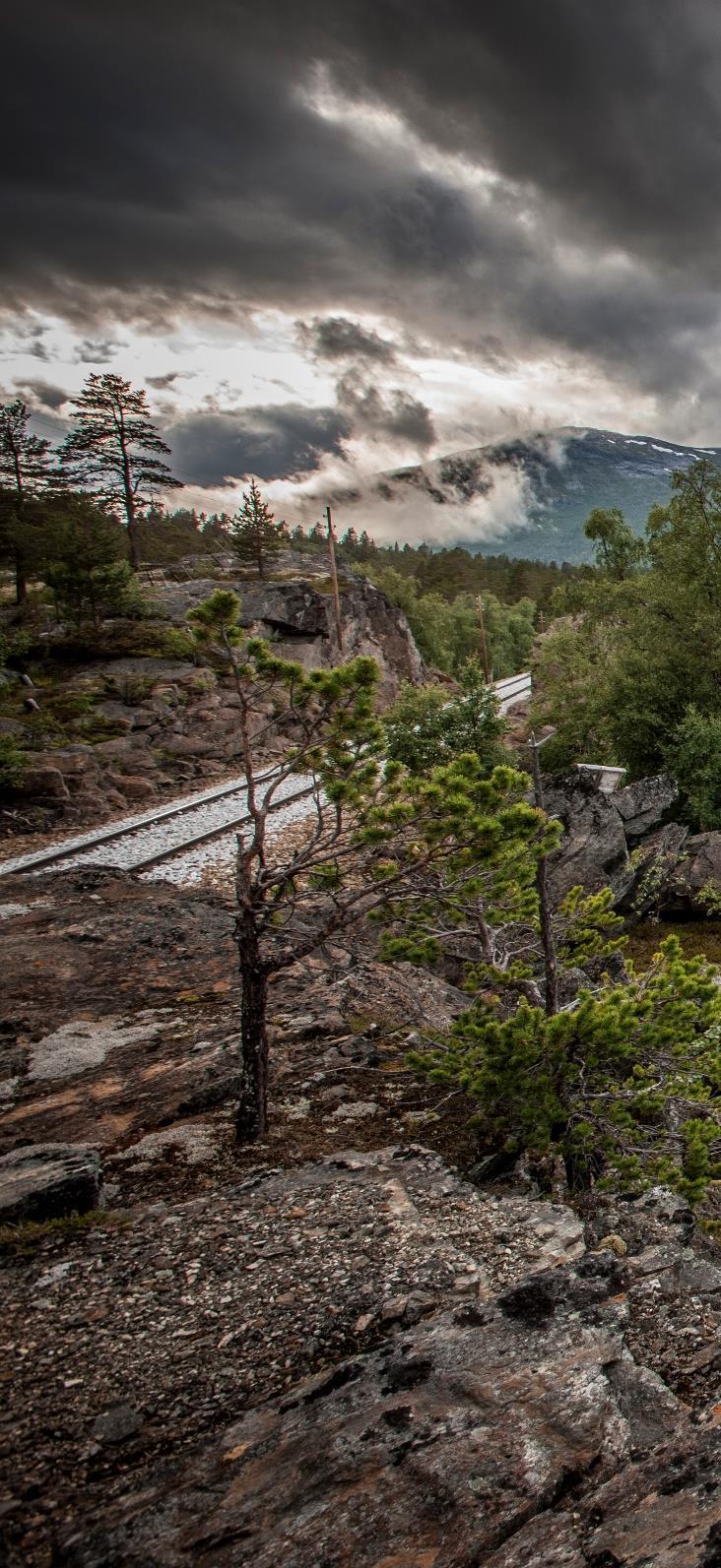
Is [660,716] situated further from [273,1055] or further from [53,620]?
[53,620]

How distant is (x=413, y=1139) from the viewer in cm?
566

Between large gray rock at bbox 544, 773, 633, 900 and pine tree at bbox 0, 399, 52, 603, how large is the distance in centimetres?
2713

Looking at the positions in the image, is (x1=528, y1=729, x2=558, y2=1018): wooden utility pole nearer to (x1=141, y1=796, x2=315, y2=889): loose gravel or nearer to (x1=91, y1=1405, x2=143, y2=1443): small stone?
(x1=91, y1=1405, x2=143, y2=1443): small stone

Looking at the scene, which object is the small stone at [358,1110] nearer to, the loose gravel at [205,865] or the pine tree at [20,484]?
the loose gravel at [205,865]

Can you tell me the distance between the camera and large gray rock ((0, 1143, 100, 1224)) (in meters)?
4.45

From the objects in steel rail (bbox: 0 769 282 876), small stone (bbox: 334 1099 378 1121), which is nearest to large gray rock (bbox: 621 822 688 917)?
steel rail (bbox: 0 769 282 876)

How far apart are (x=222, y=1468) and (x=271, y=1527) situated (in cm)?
41

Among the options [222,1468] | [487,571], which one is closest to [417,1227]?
[222,1468]

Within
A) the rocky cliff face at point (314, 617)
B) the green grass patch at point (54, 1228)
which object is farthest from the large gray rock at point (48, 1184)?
the rocky cliff face at point (314, 617)

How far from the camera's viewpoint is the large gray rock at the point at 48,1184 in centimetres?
445

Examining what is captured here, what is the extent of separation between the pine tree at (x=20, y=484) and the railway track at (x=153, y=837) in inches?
795

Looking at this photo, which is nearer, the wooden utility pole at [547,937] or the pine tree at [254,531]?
the wooden utility pole at [547,937]

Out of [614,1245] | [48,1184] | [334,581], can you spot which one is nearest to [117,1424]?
[48,1184]

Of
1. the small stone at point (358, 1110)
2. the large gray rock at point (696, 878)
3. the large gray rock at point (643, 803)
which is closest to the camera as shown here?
the small stone at point (358, 1110)
